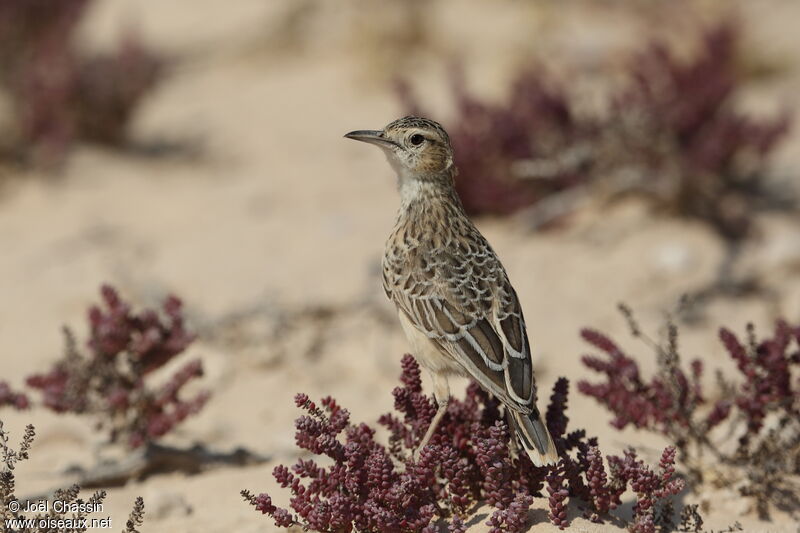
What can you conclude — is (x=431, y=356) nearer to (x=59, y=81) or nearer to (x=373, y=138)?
(x=373, y=138)

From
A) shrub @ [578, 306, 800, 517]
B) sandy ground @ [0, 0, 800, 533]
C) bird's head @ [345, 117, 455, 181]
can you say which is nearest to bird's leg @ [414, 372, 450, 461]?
sandy ground @ [0, 0, 800, 533]

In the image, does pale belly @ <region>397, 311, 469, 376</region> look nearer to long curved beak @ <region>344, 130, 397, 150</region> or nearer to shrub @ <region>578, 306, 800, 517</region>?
shrub @ <region>578, 306, 800, 517</region>

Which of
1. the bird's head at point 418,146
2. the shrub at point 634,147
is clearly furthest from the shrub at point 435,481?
the shrub at point 634,147

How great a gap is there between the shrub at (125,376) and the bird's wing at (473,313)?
1.06 meters

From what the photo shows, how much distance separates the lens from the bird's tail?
120 inches

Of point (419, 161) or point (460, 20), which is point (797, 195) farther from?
point (460, 20)

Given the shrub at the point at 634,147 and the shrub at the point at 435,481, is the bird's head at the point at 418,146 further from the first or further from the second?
the shrub at the point at 634,147

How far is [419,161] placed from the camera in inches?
160

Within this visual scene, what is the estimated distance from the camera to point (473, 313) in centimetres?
347

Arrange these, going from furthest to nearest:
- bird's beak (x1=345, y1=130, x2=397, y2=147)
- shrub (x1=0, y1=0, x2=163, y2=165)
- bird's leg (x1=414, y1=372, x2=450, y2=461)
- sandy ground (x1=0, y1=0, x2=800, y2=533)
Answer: shrub (x1=0, y1=0, x2=163, y2=165), sandy ground (x1=0, y1=0, x2=800, y2=533), bird's beak (x1=345, y1=130, x2=397, y2=147), bird's leg (x1=414, y1=372, x2=450, y2=461)

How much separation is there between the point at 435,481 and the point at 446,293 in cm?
68

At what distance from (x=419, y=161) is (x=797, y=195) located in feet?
14.3

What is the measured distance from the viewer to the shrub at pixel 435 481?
3064 millimetres

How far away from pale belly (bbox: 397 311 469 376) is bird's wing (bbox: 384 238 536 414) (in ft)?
0.09
